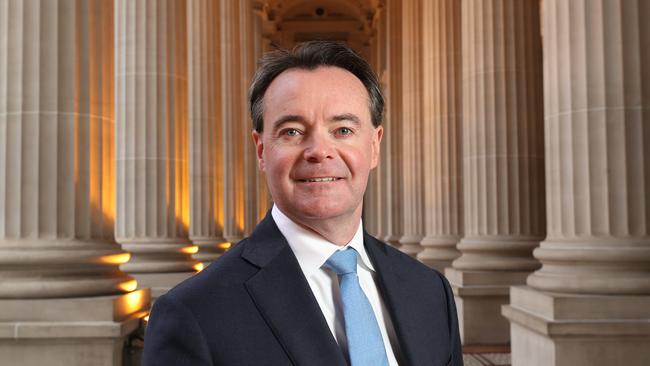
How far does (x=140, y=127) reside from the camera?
66.2 feet

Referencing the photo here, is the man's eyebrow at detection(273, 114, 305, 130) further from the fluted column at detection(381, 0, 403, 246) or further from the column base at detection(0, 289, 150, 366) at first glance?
the fluted column at detection(381, 0, 403, 246)

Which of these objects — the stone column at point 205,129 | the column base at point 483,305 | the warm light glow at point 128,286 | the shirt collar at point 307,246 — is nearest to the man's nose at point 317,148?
the shirt collar at point 307,246

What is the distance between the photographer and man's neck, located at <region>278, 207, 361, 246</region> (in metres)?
3.40

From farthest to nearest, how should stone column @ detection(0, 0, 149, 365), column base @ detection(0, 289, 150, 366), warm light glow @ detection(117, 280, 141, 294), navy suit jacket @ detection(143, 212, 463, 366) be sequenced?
warm light glow @ detection(117, 280, 141, 294)
stone column @ detection(0, 0, 149, 365)
column base @ detection(0, 289, 150, 366)
navy suit jacket @ detection(143, 212, 463, 366)

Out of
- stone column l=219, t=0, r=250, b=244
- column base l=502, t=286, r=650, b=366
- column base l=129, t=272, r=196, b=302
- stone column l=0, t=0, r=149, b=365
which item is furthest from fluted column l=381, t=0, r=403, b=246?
stone column l=0, t=0, r=149, b=365

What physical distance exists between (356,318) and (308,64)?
3.58 ft

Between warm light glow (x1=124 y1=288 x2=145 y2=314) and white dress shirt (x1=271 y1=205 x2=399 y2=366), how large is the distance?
369 inches

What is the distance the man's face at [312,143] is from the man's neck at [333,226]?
21mm

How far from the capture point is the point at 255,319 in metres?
3.15

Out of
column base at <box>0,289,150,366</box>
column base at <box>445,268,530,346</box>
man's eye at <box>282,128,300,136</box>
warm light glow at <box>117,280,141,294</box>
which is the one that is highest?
man's eye at <box>282,128,300,136</box>

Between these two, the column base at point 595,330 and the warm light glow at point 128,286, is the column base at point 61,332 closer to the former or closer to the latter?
the warm light glow at point 128,286

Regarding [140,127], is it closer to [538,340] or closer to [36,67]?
[36,67]

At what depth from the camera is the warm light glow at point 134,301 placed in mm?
12362

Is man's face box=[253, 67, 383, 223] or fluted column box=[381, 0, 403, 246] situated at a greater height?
fluted column box=[381, 0, 403, 246]
